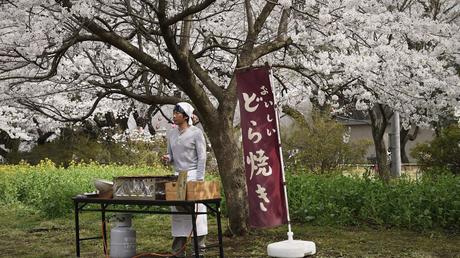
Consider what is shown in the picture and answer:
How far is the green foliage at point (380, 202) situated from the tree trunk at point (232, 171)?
1.95m

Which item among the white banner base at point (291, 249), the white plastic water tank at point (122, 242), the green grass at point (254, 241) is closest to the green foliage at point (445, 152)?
the green grass at point (254, 241)

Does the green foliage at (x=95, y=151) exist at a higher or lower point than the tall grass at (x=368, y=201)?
higher

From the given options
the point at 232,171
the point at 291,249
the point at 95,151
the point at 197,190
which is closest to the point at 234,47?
the point at 232,171

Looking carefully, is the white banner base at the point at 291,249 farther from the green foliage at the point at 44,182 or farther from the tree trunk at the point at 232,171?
the green foliage at the point at 44,182

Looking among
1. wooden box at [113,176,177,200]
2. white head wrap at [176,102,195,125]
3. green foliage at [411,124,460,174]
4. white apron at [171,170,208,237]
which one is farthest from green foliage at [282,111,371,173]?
wooden box at [113,176,177,200]

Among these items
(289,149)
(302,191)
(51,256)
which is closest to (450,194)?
(302,191)

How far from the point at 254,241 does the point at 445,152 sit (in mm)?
6692

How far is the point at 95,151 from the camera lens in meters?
22.2

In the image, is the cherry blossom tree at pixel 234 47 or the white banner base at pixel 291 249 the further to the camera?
the cherry blossom tree at pixel 234 47

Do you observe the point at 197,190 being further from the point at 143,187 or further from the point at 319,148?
the point at 319,148

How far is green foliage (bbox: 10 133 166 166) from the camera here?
21.4m

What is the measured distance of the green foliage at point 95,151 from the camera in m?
21.4

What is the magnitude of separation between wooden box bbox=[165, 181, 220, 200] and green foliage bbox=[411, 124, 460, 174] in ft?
27.5

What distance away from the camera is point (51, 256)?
8117 mm
